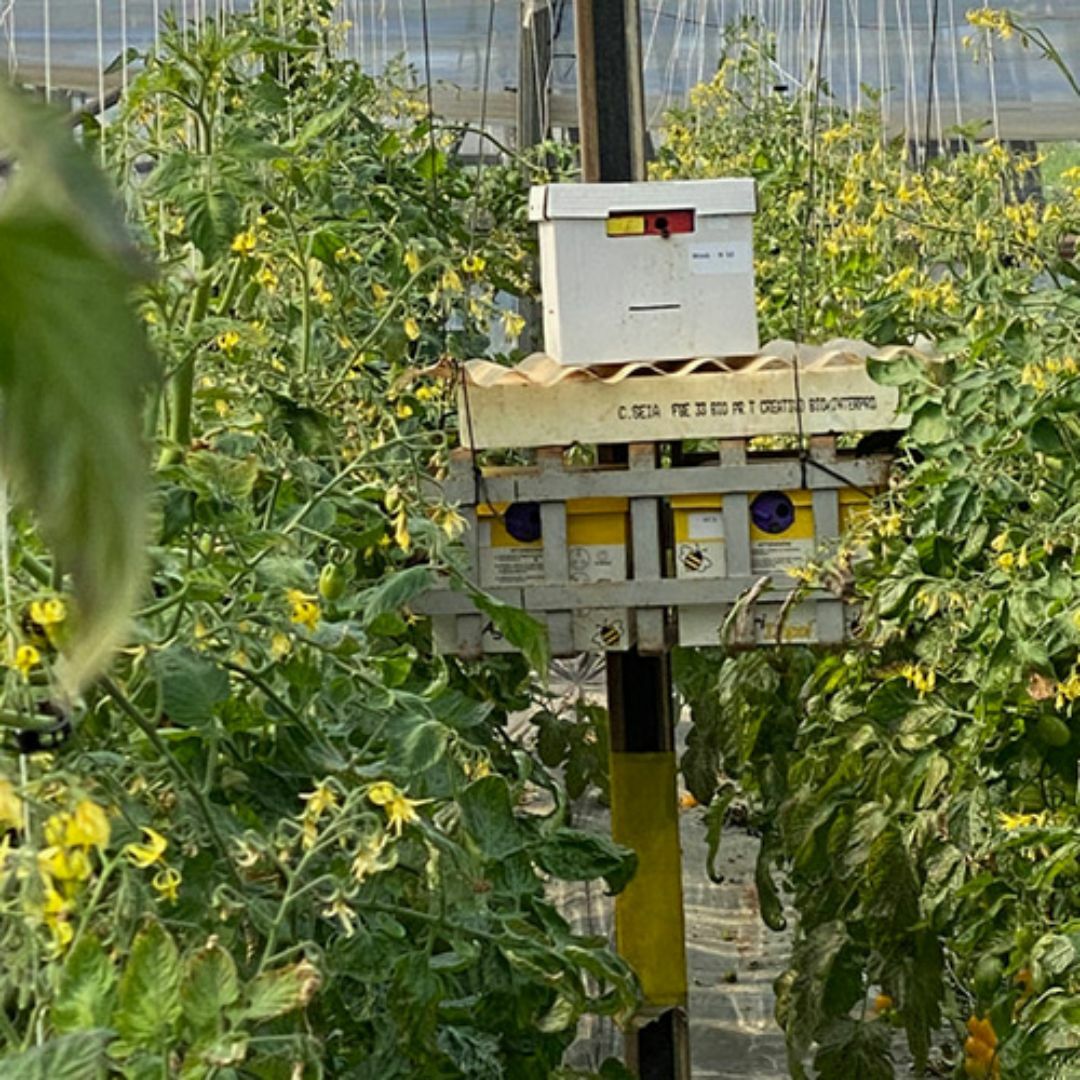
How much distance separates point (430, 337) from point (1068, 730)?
1341 mm

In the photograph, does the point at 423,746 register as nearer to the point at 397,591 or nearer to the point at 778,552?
the point at 397,591

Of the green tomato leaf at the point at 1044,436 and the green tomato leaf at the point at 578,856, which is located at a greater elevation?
the green tomato leaf at the point at 1044,436

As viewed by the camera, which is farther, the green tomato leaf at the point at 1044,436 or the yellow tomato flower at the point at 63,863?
the green tomato leaf at the point at 1044,436

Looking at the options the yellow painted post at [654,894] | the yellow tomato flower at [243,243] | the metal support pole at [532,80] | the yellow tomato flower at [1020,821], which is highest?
the metal support pole at [532,80]

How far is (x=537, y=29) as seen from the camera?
6.55 m

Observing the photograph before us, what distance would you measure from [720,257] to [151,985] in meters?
2.02

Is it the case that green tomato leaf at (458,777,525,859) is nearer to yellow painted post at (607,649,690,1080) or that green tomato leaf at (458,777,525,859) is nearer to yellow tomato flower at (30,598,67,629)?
yellow tomato flower at (30,598,67,629)

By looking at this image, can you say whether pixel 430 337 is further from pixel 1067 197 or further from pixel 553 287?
pixel 1067 197

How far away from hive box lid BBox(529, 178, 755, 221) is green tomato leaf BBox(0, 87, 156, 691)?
8.54ft

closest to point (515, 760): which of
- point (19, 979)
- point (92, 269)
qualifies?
point (19, 979)

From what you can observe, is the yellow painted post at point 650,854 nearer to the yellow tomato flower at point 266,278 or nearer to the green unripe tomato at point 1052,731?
the green unripe tomato at point 1052,731

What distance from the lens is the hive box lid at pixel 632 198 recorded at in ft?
9.02

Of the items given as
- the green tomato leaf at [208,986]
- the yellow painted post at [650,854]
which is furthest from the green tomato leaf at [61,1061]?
the yellow painted post at [650,854]

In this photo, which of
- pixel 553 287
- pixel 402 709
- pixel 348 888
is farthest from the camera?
pixel 553 287
